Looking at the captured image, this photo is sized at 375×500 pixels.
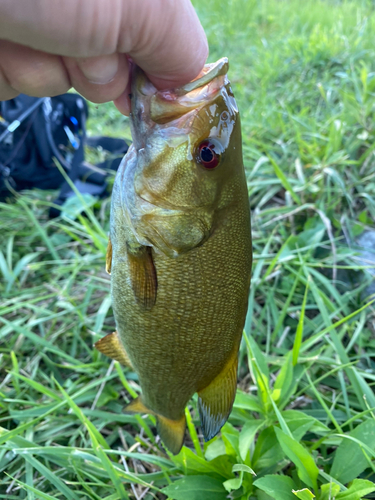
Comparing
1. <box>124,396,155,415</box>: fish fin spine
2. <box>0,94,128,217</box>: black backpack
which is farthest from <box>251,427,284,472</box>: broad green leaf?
<box>0,94,128,217</box>: black backpack

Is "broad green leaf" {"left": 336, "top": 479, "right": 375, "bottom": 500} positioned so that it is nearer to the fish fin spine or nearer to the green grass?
the green grass

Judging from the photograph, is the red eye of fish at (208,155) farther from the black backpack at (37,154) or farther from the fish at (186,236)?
the black backpack at (37,154)

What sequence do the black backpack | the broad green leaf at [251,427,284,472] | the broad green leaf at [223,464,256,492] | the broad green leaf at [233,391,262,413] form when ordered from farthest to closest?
the black backpack
the broad green leaf at [233,391,262,413]
the broad green leaf at [251,427,284,472]
the broad green leaf at [223,464,256,492]

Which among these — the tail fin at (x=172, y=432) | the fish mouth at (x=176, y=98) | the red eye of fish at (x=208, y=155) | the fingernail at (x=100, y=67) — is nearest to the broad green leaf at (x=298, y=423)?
the tail fin at (x=172, y=432)

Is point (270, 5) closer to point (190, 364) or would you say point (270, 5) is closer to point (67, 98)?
point (67, 98)

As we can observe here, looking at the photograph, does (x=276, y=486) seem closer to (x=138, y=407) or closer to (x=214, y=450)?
(x=214, y=450)

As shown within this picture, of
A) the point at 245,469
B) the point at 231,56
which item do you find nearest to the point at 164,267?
the point at 245,469
